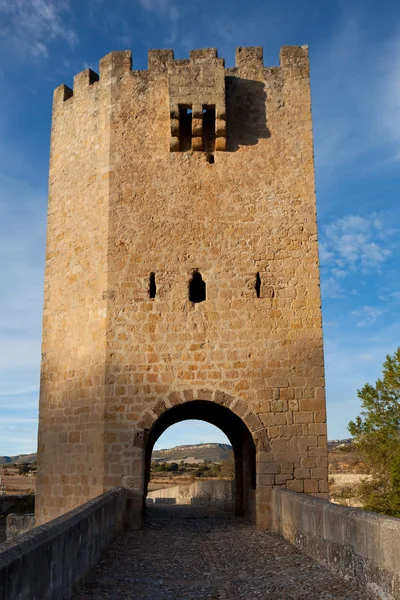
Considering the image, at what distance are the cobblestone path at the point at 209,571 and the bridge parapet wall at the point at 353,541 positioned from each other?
0.37 feet

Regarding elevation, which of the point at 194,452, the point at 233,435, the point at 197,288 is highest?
the point at 197,288

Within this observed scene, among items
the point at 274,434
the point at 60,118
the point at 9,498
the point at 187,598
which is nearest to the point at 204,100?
the point at 60,118

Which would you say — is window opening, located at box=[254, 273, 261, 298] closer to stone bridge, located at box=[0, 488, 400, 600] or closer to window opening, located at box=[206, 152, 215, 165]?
window opening, located at box=[206, 152, 215, 165]

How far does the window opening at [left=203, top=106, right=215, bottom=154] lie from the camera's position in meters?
9.76

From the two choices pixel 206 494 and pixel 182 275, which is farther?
pixel 206 494

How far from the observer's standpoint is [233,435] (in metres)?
11.7

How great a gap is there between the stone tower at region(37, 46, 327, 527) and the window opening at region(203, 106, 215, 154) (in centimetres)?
2

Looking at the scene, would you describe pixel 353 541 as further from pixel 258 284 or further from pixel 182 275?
pixel 182 275

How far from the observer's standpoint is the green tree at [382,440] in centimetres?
1927

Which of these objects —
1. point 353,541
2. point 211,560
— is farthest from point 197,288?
point 353,541

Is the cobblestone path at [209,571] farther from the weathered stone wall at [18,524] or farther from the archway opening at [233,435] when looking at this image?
the weathered stone wall at [18,524]

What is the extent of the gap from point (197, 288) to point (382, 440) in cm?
1440

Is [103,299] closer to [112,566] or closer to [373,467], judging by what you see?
[112,566]

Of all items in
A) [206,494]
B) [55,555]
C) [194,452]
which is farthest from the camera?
[194,452]
